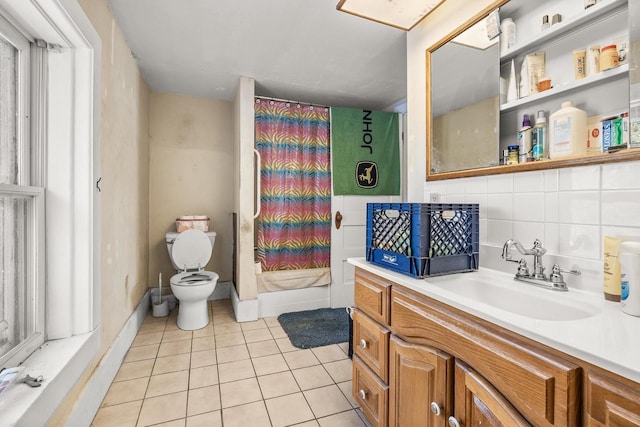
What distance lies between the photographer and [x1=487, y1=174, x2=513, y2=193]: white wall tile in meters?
1.35

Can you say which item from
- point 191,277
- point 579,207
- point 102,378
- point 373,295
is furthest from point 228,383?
point 579,207

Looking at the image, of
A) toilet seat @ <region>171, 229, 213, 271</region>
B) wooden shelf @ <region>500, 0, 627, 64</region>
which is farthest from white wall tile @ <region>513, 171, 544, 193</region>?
toilet seat @ <region>171, 229, 213, 271</region>

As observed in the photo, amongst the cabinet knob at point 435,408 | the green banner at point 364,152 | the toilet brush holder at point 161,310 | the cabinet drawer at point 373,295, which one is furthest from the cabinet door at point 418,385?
the toilet brush holder at point 161,310

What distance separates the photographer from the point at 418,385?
3.62ft

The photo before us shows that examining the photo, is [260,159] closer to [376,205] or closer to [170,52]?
[170,52]

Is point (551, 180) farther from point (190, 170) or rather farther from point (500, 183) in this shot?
point (190, 170)

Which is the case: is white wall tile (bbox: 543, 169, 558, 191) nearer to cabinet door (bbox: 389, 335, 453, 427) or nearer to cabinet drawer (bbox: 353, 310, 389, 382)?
cabinet door (bbox: 389, 335, 453, 427)

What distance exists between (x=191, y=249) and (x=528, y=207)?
8.93 feet

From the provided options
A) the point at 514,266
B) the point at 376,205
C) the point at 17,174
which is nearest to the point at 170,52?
the point at 17,174

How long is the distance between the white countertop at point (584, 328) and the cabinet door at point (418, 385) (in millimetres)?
222

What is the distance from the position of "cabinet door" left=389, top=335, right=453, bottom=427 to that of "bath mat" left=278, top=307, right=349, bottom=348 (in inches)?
49.9

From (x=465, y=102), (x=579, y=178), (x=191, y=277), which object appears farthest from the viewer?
(x=191, y=277)

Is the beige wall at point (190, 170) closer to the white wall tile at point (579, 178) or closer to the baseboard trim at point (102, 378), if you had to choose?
the baseboard trim at point (102, 378)

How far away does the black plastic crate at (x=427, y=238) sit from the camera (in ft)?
4.06
